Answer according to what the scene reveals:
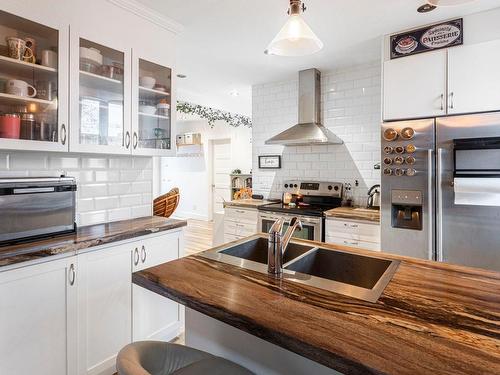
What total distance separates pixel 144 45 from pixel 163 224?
4.45 ft

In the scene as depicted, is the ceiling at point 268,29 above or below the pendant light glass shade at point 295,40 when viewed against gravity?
above

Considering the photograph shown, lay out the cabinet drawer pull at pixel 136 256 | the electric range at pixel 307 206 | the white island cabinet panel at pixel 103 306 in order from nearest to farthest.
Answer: the white island cabinet panel at pixel 103 306 → the cabinet drawer pull at pixel 136 256 → the electric range at pixel 307 206

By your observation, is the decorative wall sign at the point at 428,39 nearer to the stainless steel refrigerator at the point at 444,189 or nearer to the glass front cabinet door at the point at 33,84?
the stainless steel refrigerator at the point at 444,189

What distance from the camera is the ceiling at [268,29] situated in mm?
2160

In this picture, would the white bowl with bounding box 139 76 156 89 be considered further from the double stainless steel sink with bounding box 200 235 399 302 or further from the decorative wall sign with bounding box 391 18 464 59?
the decorative wall sign with bounding box 391 18 464 59

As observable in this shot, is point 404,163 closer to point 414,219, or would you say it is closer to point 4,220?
point 414,219

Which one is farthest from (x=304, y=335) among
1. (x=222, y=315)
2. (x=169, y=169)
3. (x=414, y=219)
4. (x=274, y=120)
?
(x=169, y=169)

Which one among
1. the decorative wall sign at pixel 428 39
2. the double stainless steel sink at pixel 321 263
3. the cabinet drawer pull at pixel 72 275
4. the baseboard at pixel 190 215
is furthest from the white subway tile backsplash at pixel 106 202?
the baseboard at pixel 190 215

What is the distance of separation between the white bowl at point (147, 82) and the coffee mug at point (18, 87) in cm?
75

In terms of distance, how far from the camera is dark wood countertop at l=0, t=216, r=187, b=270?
4.80 feet

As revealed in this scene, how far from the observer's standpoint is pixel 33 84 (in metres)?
1.75

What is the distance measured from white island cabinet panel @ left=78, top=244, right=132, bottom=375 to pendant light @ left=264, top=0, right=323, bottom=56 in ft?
5.00

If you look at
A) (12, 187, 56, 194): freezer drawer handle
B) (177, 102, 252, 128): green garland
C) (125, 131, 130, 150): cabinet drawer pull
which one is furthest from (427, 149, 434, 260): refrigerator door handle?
(177, 102, 252, 128): green garland

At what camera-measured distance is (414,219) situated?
96.3 inches
